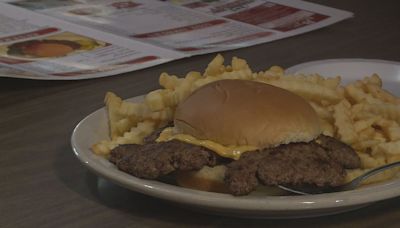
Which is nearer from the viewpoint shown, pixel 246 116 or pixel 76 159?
pixel 246 116

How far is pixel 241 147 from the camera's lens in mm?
661

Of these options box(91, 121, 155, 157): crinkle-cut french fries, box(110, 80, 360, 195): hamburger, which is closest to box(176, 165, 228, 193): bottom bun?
box(110, 80, 360, 195): hamburger

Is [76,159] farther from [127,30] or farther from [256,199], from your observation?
[127,30]

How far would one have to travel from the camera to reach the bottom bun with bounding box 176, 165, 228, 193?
0.65 meters

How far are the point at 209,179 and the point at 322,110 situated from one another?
17cm

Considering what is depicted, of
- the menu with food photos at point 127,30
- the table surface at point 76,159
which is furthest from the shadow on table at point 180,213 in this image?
the menu with food photos at point 127,30

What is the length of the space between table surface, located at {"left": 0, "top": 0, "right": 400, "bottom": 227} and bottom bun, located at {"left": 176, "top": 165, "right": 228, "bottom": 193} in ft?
0.14

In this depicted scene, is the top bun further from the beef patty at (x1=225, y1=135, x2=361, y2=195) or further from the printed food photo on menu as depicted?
the printed food photo on menu

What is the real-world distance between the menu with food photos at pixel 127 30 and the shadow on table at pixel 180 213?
14.2 inches

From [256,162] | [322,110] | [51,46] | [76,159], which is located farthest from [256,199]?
[51,46]

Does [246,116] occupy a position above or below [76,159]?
above

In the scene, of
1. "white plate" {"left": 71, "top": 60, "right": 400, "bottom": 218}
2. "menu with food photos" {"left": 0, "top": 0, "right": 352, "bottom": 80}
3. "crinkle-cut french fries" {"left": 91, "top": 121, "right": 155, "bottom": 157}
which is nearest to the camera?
"white plate" {"left": 71, "top": 60, "right": 400, "bottom": 218}

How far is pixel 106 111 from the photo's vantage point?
2.72 ft

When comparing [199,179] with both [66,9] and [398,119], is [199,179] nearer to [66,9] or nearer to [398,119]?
[398,119]
